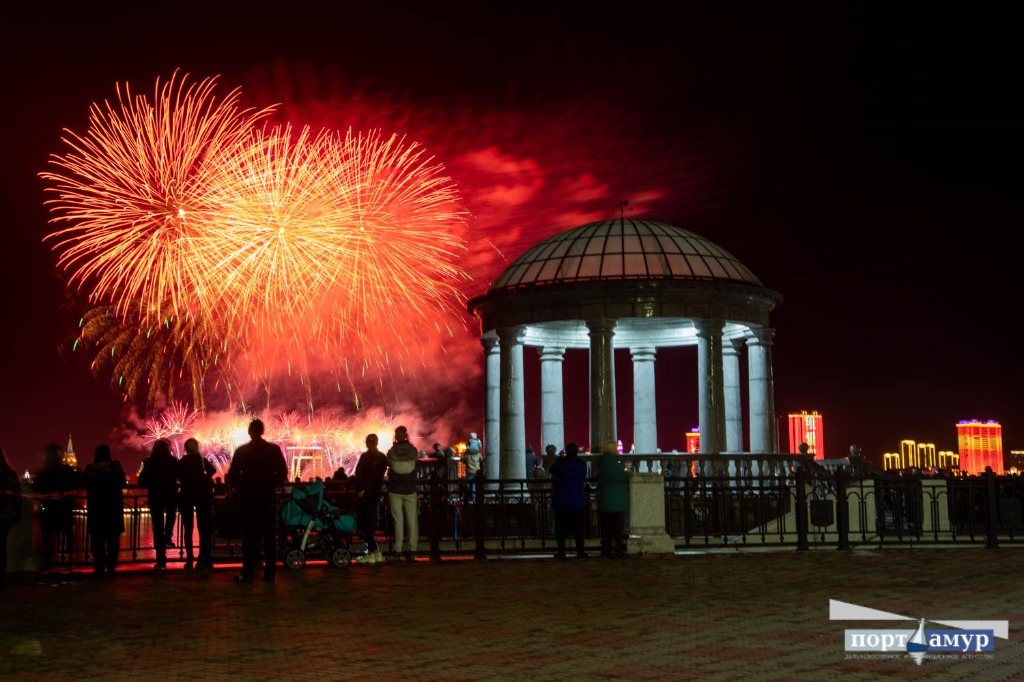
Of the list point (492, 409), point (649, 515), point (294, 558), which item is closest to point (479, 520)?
point (649, 515)

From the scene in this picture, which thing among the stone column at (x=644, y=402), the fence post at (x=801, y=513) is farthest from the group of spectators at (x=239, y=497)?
the stone column at (x=644, y=402)

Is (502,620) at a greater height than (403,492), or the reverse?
(403,492)

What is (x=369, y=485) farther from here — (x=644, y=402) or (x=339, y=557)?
(x=644, y=402)

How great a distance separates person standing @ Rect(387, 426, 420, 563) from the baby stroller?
1061 millimetres

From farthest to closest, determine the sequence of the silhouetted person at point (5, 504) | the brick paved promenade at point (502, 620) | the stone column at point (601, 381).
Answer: the stone column at point (601, 381)
the silhouetted person at point (5, 504)
the brick paved promenade at point (502, 620)

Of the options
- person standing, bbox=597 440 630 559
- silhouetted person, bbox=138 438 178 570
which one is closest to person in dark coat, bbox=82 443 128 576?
silhouetted person, bbox=138 438 178 570

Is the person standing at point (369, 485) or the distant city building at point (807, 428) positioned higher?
the distant city building at point (807, 428)

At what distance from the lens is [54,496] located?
20.3m

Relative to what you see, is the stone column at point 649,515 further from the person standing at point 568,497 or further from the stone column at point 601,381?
the stone column at point 601,381

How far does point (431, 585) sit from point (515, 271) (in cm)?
1976

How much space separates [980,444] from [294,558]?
177 metres

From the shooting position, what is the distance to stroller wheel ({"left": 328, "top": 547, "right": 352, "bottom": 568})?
20094mm

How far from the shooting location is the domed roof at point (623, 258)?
3391cm

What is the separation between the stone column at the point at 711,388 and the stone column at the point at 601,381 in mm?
2426
